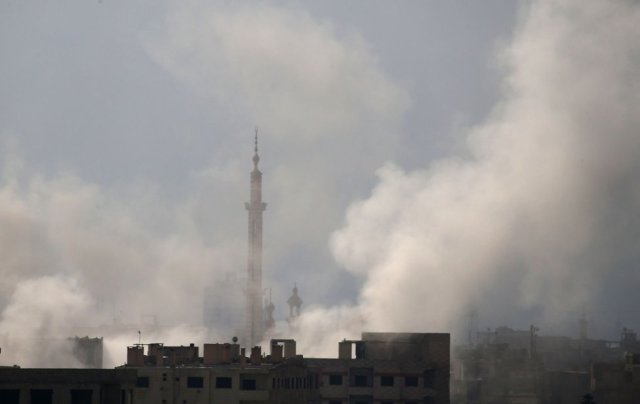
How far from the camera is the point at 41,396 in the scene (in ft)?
299

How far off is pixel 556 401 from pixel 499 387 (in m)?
7.52

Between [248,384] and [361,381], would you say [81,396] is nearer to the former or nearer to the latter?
[248,384]

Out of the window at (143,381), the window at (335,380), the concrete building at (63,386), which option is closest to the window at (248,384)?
the window at (143,381)

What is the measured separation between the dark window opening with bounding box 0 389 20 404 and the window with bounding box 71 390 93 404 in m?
3.66

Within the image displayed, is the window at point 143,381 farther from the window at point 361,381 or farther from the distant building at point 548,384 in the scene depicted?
the distant building at point 548,384

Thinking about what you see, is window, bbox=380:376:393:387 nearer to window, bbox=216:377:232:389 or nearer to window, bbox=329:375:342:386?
window, bbox=329:375:342:386

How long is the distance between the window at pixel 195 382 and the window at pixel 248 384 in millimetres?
3536

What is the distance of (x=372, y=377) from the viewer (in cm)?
15700

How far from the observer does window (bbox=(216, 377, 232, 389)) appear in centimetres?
12925

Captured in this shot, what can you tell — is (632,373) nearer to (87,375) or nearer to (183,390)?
(183,390)

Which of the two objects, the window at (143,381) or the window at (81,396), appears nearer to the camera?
the window at (81,396)

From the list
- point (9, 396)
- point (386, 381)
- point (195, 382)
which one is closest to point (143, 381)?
point (195, 382)

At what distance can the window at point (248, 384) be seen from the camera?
12975 cm

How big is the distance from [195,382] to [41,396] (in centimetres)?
3858
